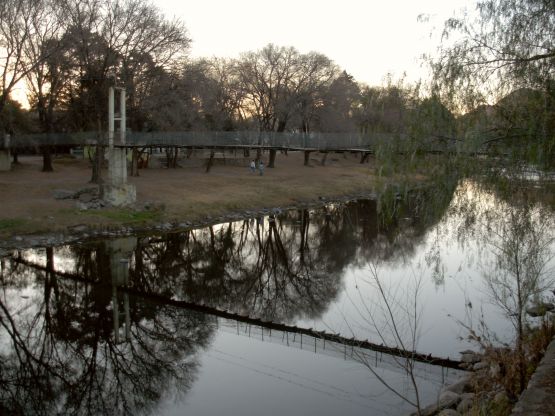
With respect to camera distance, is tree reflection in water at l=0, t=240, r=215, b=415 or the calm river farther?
tree reflection in water at l=0, t=240, r=215, b=415

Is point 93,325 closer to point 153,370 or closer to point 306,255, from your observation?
point 153,370

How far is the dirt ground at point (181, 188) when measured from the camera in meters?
22.3

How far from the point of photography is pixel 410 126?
29.0 ft

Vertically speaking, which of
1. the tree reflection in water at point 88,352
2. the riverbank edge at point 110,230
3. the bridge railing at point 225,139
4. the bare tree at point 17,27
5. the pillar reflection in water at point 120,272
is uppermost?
the bare tree at point 17,27

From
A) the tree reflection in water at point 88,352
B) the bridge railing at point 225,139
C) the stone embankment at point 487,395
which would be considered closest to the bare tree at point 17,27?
the bridge railing at point 225,139

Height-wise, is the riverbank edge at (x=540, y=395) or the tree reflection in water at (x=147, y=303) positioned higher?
the riverbank edge at (x=540, y=395)

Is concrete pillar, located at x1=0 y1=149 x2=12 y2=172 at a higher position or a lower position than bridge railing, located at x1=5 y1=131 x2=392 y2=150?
lower

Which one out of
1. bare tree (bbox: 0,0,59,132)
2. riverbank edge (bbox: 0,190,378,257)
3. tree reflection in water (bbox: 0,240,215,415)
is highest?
bare tree (bbox: 0,0,59,132)

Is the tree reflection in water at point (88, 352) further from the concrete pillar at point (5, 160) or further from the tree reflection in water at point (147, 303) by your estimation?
the concrete pillar at point (5, 160)

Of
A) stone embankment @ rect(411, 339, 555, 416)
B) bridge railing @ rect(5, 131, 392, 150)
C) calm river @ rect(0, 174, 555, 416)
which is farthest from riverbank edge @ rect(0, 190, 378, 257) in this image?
stone embankment @ rect(411, 339, 555, 416)

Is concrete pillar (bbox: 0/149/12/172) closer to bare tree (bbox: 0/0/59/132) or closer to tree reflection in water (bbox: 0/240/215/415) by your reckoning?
bare tree (bbox: 0/0/59/132)

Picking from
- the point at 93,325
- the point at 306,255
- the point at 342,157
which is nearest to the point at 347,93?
the point at 342,157

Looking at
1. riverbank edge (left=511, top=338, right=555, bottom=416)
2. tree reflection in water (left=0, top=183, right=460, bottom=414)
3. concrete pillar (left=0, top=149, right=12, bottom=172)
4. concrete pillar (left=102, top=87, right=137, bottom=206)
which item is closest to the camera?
riverbank edge (left=511, top=338, right=555, bottom=416)

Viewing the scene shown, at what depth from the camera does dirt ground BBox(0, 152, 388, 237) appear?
22.3 meters
